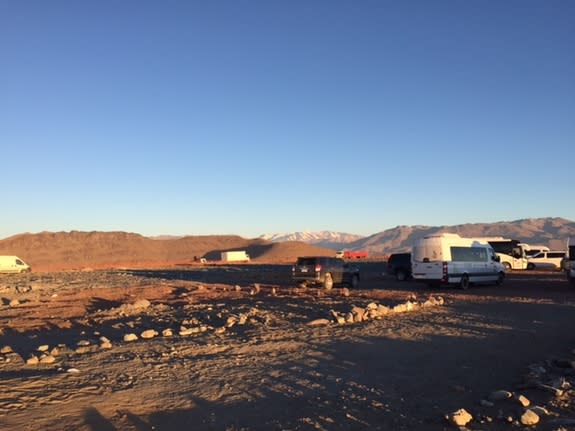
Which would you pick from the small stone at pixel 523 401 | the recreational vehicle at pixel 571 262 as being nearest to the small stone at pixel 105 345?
the small stone at pixel 523 401

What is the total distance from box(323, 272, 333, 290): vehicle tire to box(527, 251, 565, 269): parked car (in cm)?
2385

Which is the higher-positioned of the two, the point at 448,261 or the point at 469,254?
the point at 469,254

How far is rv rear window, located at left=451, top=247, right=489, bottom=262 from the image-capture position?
2734cm

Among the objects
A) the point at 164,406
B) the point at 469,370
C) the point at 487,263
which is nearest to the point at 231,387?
the point at 164,406

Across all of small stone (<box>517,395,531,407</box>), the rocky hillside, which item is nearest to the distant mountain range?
the rocky hillside

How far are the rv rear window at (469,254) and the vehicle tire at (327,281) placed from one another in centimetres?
606

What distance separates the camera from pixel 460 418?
679cm

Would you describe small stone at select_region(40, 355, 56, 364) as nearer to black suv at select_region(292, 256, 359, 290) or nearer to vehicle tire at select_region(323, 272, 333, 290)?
black suv at select_region(292, 256, 359, 290)

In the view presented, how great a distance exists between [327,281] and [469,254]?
23.8 ft

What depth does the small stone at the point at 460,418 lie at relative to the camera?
6758 mm

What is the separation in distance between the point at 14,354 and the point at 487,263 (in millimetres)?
23841

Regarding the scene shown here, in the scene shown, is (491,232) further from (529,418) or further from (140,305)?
(529,418)

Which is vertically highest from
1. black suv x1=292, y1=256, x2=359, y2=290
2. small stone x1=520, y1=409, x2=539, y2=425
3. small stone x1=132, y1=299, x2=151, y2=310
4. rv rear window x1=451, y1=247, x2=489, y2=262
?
rv rear window x1=451, y1=247, x2=489, y2=262

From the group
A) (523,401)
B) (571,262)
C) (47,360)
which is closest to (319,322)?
(47,360)
